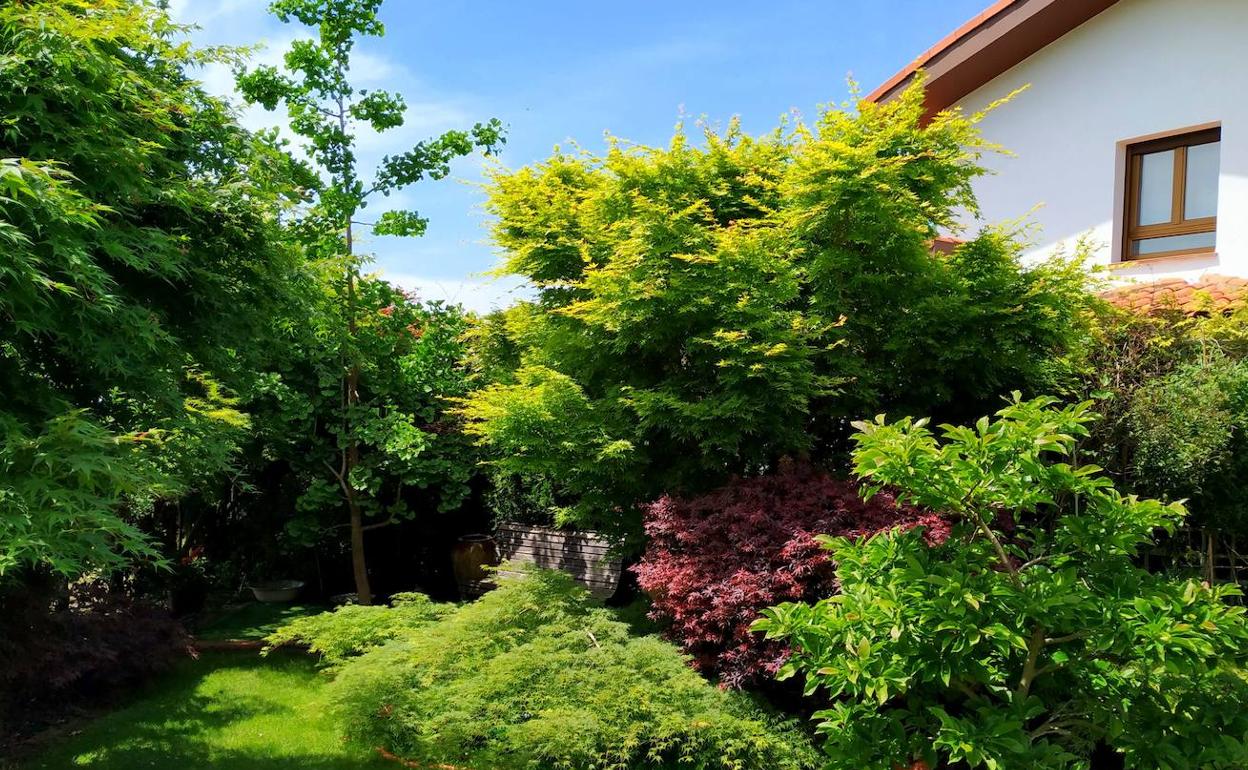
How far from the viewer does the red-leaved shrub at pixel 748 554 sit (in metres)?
5.67

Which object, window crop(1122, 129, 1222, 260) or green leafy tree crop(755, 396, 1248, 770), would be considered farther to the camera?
window crop(1122, 129, 1222, 260)

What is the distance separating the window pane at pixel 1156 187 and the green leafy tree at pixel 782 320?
7.76 ft

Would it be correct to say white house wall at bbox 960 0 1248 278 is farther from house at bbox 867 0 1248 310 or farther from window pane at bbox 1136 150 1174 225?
window pane at bbox 1136 150 1174 225

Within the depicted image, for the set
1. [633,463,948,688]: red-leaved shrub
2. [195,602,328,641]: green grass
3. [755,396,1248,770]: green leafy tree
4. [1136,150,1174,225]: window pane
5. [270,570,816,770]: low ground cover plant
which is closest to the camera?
[755,396,1248,770]: green leafy tree

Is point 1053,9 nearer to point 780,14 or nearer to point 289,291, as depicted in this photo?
point 780,14

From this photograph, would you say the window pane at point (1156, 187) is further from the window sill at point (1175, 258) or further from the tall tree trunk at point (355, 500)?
the tall tree trunk at point (355, 500)

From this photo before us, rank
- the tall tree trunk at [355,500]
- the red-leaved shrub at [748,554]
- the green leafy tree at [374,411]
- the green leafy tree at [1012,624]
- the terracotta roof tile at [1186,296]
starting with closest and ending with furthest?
the green leafy tree at [1012,624] → the red-leaved shrub at [748,554] → the terracotta roof tile at [1186,296] → the green leafy tree at [374,411] → the tall tree trunk at [355,500]

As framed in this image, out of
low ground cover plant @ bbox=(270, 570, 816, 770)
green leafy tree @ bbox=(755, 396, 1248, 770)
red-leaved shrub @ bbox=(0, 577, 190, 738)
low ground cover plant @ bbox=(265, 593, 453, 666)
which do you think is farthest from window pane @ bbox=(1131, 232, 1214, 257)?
red-leaved shrub @ bbox=(0, 577, 190, 738)

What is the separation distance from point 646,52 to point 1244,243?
5881 millimetres

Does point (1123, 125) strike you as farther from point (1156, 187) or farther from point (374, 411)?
point (374, 411)

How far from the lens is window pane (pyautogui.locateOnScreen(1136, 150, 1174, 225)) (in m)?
8.79

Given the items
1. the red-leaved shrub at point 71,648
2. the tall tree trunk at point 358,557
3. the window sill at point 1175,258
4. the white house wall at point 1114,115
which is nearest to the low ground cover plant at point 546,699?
the red-leaved shrub at point 71,648

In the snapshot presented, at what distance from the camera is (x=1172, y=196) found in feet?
28.7

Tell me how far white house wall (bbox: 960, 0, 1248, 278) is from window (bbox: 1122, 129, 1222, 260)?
188 millimetres
